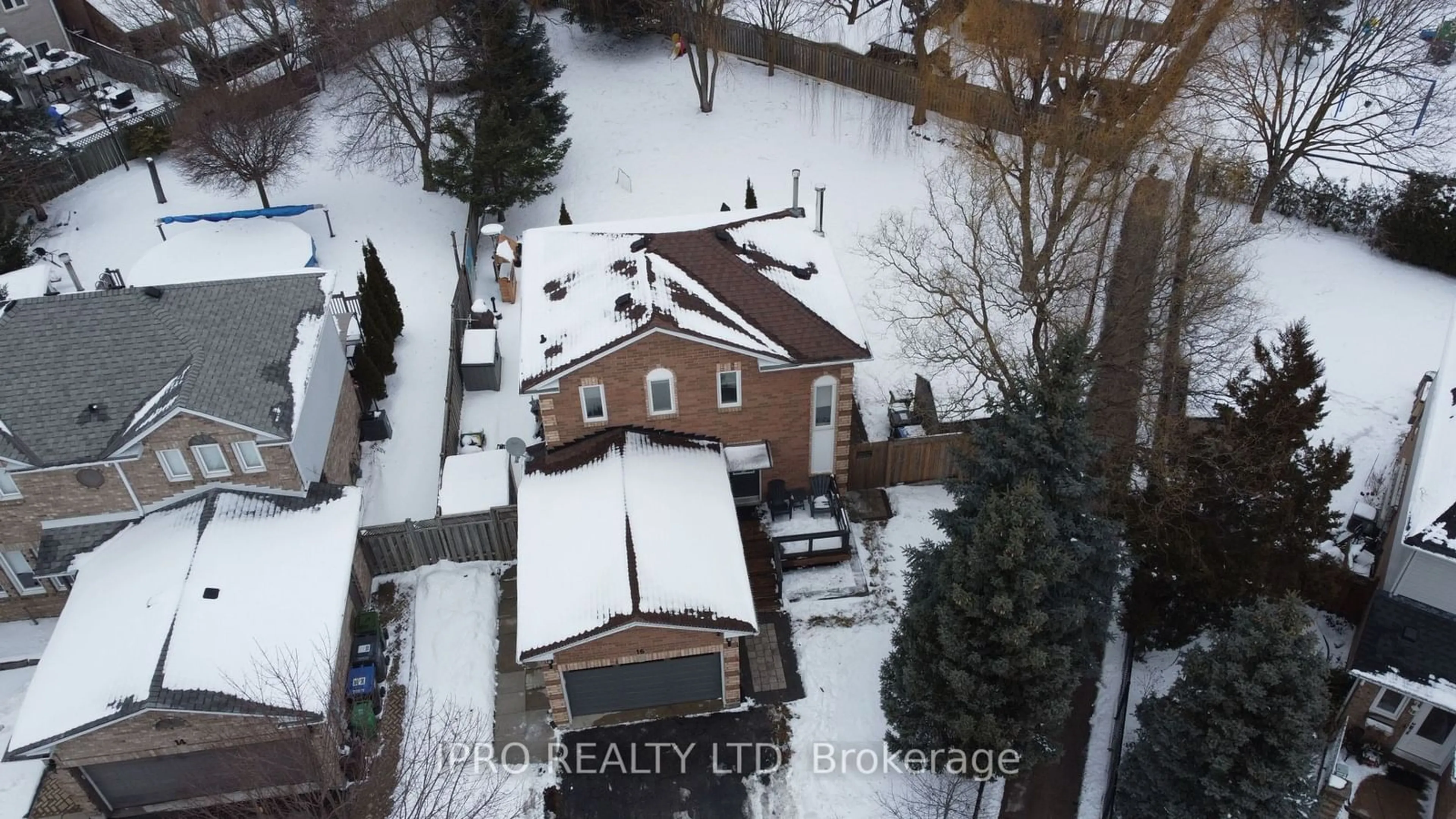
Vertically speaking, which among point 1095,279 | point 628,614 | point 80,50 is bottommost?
point 628,614

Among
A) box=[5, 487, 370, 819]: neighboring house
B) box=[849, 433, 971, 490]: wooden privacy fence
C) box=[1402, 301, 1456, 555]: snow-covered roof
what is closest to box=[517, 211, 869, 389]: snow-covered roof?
box=[849, 433, 971, 490]: wooden privacy fence

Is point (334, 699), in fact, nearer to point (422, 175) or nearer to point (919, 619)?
point (919, 619)

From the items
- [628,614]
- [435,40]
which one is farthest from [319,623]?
[435,40]

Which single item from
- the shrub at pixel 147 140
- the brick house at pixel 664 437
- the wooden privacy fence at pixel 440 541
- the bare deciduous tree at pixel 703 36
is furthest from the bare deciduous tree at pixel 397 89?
the wooden privacy fence at pixel 440 541

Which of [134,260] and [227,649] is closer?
[227,649]

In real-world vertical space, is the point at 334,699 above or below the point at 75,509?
below

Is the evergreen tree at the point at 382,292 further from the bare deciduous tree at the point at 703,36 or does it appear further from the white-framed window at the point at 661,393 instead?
the bare deciduous tree at the point at 703,36

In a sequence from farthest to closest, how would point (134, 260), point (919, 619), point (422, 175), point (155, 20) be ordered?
point (155, 20) → point (422, 175) → point (134, 260) → point (919, 619)
